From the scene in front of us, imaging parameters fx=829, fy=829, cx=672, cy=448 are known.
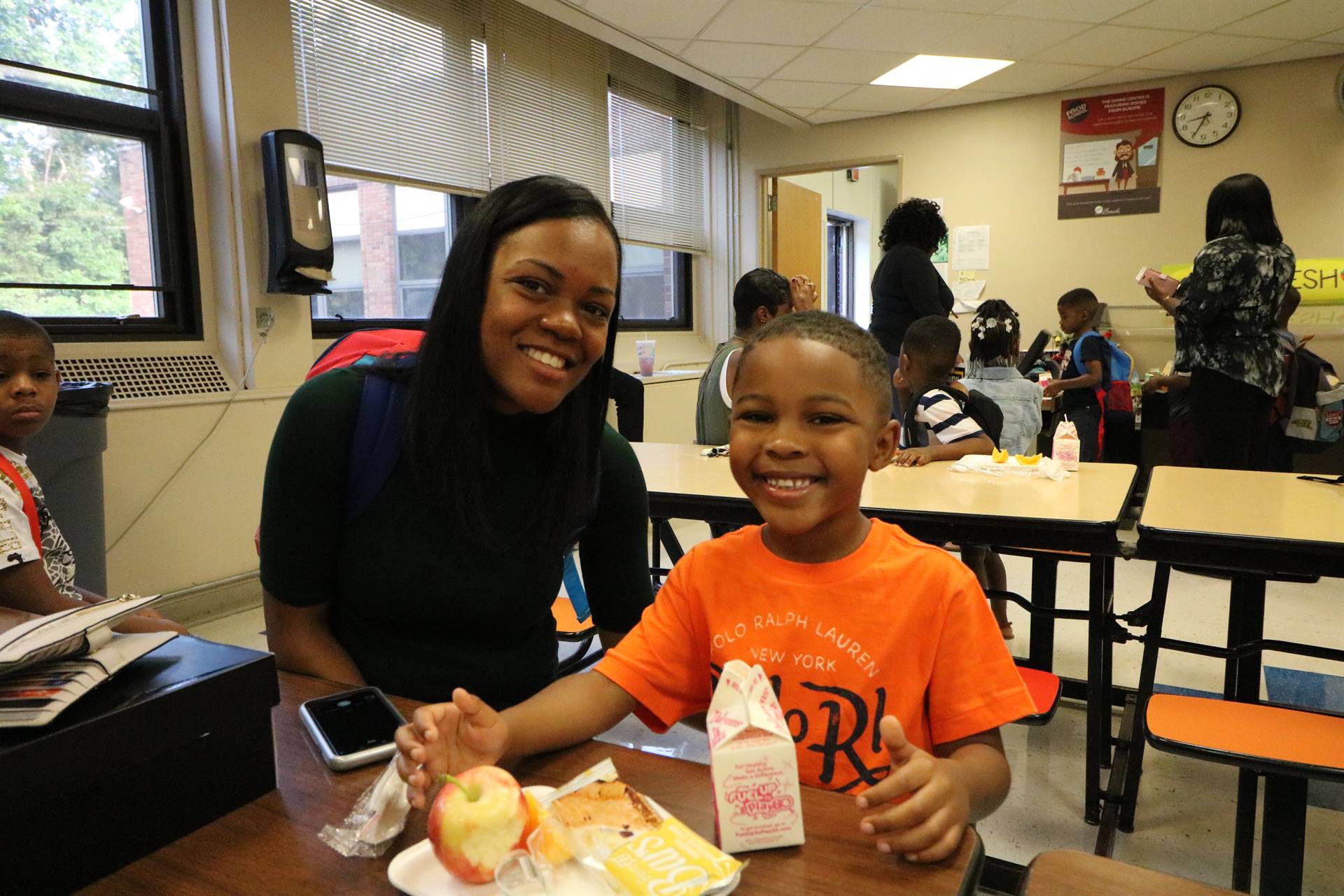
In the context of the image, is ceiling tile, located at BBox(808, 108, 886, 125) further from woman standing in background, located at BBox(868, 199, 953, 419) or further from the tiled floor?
the tiled floor

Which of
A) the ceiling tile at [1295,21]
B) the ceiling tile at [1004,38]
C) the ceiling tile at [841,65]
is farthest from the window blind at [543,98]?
the ceiling tile at [1295,21]

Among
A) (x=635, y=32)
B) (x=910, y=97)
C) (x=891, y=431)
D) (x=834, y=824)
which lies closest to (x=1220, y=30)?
(x=910, y=97)

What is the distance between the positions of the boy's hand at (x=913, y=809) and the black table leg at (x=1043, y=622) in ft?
7.05

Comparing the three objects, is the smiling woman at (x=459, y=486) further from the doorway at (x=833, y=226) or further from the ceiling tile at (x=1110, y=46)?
the doorway at (x=833, y=226)

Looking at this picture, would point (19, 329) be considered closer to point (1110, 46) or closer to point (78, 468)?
point (78, 468)

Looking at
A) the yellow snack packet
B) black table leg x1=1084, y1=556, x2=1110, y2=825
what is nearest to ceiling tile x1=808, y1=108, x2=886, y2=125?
black table leg x1=1084, y1=556, x2=1110, y2=825

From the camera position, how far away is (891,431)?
0.95 meters

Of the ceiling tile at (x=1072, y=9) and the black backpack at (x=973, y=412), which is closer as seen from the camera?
the black backpack at (x=973, y=412)

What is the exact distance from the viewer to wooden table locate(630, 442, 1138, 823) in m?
1.71

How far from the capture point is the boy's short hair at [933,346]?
2557 millimetres

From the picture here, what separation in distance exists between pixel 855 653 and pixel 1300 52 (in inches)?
225

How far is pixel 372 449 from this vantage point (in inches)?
39.2

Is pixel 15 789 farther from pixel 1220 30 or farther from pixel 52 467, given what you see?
pixel 1220 30

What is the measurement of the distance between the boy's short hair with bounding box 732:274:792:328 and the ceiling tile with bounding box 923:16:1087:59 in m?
2.21
